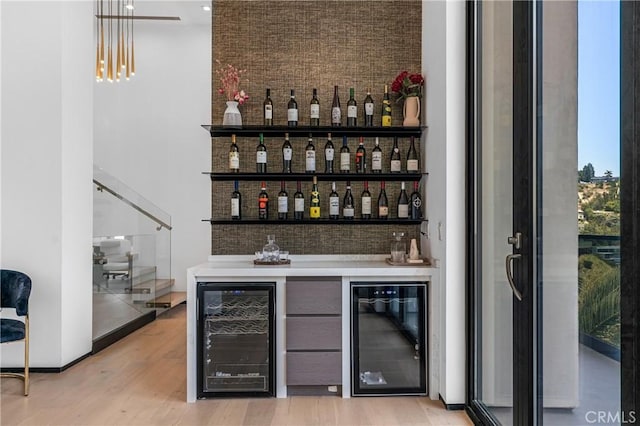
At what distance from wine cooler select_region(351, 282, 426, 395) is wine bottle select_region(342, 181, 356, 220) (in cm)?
69

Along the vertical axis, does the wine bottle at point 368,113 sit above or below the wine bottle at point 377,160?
above

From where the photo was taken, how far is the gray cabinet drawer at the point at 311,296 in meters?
3.40

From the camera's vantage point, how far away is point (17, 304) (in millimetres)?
3455

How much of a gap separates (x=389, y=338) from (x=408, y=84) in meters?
1.97

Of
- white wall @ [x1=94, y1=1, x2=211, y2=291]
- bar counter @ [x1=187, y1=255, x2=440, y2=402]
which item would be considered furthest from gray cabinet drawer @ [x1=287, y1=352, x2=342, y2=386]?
white wall @ [x1=94, y1=1, x2=211, y2=291]

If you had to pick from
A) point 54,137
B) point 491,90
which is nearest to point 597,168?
point 491,90

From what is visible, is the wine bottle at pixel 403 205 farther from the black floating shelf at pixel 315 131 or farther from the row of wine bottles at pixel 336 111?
the row of wine bottles at pixel 336 111

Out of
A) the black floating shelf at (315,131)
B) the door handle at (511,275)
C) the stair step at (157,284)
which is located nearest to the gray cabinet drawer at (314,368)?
the door handle at (511,275)

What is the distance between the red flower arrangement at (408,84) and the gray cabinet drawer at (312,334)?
1.91m

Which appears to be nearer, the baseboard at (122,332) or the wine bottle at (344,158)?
the wine bottle at (344,158)

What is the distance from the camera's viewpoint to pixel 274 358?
3381 mm

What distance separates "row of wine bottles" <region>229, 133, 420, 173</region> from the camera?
3.89 metres

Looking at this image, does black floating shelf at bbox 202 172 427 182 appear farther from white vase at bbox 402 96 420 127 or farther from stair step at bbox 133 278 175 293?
→ stair step at bbox 133 278 175 293

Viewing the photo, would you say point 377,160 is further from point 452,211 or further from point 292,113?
→ point 452,211
